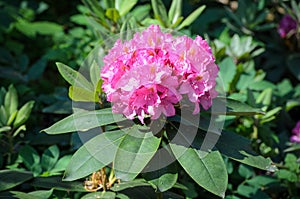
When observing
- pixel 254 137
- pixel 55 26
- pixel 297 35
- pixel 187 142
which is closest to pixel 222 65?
pixel 254 137

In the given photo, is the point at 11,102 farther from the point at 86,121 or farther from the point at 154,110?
the point at 154,110

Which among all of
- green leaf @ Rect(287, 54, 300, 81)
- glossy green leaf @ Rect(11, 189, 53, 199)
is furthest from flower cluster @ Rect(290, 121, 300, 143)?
glossy green leaf @ Rect(11, 189, 53, 199)

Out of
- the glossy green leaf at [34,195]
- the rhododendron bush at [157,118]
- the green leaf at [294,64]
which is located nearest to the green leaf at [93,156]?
the rhododendron bush at [157,118]

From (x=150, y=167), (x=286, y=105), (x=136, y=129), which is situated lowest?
(x=286, y=105)

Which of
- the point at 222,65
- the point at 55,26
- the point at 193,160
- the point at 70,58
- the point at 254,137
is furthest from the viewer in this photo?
the point at 55,26

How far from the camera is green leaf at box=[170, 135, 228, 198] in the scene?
135 centimetres

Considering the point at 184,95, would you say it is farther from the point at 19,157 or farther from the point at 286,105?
the point at 286,105

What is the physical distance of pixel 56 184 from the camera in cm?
161

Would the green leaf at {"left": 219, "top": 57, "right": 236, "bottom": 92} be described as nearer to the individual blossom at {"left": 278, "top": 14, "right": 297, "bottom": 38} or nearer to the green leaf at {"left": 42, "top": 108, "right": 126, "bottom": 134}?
the individual blossom at {"left": 278, "top": 14, "right": 297, "bottom": 38}

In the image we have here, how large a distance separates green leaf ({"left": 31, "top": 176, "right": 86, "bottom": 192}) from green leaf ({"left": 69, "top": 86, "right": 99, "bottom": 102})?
0.88ft

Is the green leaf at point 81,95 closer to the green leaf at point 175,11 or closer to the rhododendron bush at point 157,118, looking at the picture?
the rhododendron bush at point 157,118

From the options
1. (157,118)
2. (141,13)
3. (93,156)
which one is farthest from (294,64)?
(93,156)

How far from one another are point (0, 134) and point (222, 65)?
91 cm

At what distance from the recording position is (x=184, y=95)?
1.46 metres
